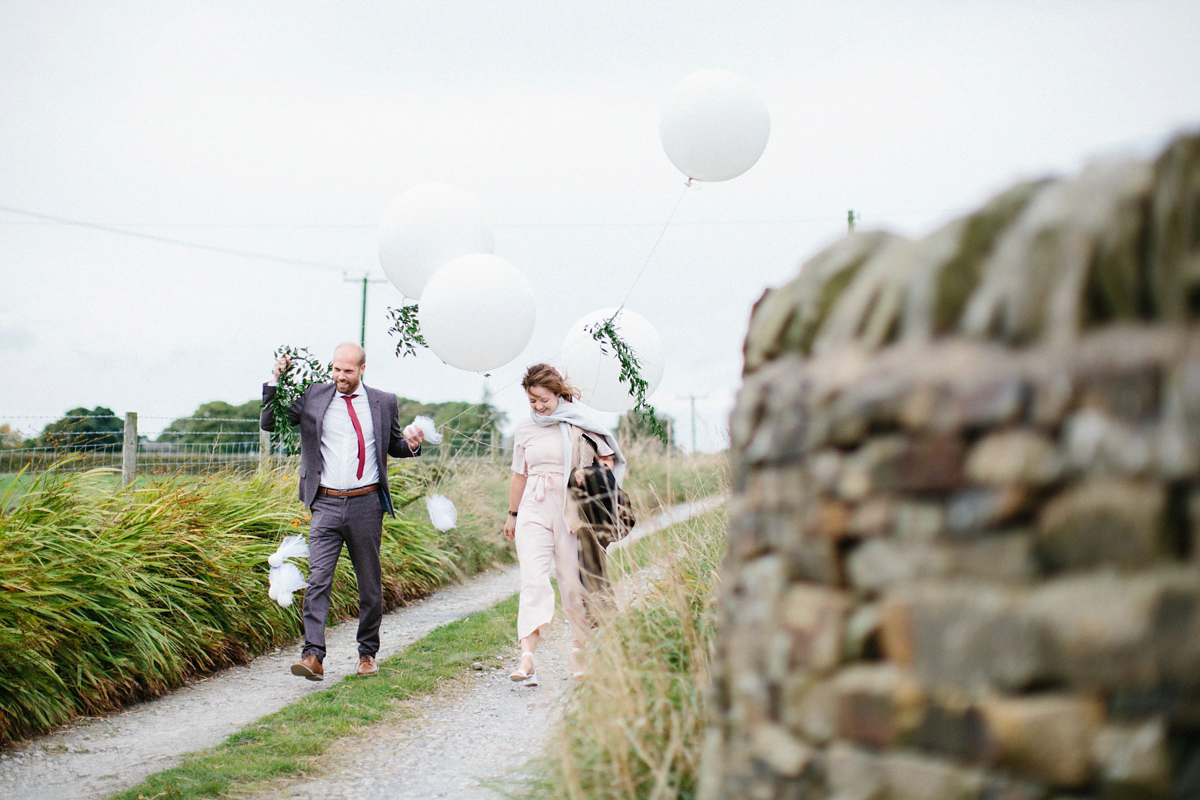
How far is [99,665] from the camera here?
4250 millimetres

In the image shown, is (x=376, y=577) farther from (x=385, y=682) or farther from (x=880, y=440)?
(x=880, y=440)

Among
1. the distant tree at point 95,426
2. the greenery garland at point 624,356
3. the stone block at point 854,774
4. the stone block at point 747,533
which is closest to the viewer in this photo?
the stone block at point 854,774

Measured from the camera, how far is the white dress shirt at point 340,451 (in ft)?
16.5

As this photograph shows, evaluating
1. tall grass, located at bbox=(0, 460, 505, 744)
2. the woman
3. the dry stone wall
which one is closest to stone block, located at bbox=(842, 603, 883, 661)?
the dry stone wall

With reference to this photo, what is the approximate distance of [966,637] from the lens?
1.42m

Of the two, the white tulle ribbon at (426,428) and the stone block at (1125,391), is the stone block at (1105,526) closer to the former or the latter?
the stone block at (1125,391)

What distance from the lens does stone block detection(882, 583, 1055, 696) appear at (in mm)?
1366

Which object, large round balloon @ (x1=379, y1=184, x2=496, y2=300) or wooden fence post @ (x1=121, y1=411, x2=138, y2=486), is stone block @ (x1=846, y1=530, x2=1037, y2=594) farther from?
wooden fence post @ (x1=121, y1=411, x2=138, y2=486)

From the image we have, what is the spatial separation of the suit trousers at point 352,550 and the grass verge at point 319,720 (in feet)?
1.08

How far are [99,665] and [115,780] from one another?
1049mm

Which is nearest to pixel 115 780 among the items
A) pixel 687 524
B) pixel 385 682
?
pixel 385 682

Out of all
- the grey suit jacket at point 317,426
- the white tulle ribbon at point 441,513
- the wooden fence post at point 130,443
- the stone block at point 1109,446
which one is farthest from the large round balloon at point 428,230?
the stone block at point 1109,446

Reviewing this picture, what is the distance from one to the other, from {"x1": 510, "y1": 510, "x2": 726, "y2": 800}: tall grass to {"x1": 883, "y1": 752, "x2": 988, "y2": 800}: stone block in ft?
2.95

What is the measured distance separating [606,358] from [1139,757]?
215 inches
